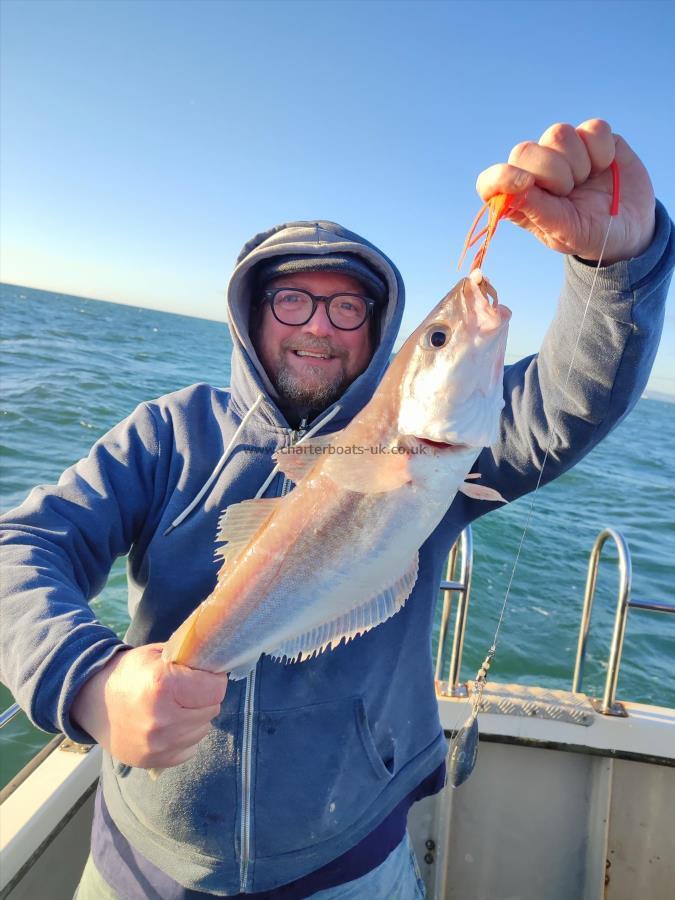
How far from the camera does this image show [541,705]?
3.82 metres

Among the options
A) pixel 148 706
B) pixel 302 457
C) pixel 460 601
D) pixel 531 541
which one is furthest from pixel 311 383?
pixel 531 541

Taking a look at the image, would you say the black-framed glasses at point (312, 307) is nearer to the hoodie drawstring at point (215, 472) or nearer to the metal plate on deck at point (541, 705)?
the hoodie drawstring at point (215, 472)

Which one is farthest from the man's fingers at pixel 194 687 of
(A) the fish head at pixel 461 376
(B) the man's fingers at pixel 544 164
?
(B) the man's fingers at pixel 544 164

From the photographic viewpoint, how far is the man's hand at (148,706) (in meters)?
1.71

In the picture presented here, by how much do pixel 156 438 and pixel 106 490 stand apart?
368 millimetres

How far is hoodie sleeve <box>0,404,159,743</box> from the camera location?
1.85m

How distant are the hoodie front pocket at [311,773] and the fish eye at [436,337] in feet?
4.88

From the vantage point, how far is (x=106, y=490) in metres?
2.43

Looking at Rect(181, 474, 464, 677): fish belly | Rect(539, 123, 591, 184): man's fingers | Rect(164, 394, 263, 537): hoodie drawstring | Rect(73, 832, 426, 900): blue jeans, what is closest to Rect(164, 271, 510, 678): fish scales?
Rect(181, 474, 464, 677): fish belly

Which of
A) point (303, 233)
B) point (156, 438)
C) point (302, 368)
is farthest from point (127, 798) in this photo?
point (303, 233)

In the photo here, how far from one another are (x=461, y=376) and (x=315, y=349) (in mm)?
1184

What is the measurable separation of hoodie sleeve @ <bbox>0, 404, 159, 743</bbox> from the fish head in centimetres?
129

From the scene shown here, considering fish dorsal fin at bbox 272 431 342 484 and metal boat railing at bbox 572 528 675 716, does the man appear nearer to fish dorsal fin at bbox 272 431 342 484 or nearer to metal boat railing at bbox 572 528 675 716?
fish dorsal fin at bbox 272 431 342 484

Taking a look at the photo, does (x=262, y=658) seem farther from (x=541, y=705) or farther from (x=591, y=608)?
(x=591, y=608)
